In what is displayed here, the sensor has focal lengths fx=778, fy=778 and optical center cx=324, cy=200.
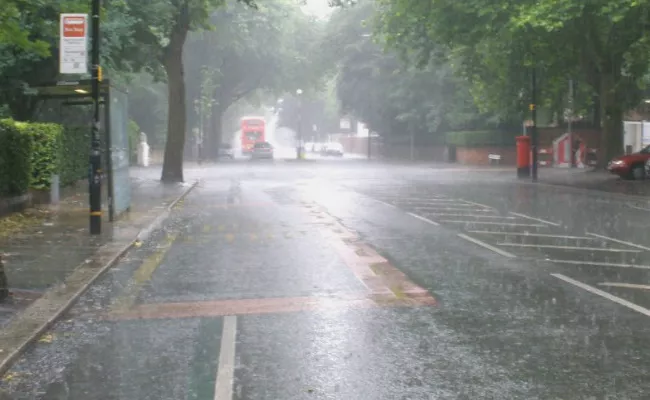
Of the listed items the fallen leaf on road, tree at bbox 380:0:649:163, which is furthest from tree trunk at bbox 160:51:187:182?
the fallen leaf on road

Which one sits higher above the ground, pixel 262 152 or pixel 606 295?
pixel 262 152

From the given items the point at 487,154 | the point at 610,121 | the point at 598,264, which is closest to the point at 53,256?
the point at 598,264

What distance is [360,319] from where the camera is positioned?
7484 millimetres

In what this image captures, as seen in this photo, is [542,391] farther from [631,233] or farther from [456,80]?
[456,80]

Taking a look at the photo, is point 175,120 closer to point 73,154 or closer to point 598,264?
point 73,154

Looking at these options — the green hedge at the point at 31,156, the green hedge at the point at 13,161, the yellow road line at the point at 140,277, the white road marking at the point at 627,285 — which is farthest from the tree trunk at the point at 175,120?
the white road marking at the point at 627,285

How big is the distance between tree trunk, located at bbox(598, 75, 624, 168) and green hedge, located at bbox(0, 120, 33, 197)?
21.4 meters

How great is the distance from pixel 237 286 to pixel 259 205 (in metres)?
11.4

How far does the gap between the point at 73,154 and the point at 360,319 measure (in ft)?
60.7

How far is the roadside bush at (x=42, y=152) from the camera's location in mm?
17516

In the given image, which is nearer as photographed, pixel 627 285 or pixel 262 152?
pixel 627 285

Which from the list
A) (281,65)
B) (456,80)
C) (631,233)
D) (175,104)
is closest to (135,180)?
(175,104)

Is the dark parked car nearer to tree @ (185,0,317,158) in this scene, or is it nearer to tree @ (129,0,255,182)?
tree @ (185,0,317,158)

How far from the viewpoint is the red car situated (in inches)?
1132
